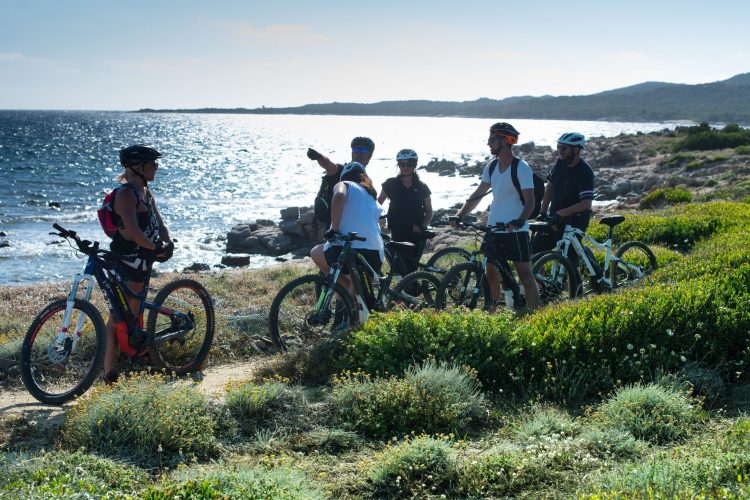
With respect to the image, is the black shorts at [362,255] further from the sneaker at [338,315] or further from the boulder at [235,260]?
the boulder at [235,260]

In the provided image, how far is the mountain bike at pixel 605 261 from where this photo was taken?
10055 mm

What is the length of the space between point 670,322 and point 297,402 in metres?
4.08

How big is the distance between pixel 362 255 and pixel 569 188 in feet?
11.1

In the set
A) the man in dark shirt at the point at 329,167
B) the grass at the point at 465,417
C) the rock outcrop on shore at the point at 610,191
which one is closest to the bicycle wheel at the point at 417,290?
the grass at the point at 465,417

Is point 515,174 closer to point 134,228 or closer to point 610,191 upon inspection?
point 134,228

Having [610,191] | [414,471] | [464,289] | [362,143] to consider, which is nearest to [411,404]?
[414,471]

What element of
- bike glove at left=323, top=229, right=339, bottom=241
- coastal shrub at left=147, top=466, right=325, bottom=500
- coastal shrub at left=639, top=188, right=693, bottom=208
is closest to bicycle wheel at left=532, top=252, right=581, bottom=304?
bike glove at left=323, top=229, right=339, bottom=241

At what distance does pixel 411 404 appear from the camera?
6.19 m

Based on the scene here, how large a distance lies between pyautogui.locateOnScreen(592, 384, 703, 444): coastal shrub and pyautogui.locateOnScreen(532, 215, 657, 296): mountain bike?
12.5 feet

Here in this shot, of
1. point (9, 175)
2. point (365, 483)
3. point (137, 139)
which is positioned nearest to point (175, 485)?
point (365, 483)

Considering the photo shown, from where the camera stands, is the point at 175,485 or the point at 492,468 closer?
the point at 175,485

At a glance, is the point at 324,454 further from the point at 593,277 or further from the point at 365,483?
the point at 593,277

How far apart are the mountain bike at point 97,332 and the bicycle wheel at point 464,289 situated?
9.49 feet

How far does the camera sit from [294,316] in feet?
27.7
